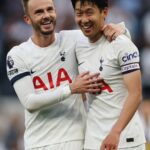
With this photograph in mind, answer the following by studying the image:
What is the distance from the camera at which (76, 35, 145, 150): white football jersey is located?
18.2 ft

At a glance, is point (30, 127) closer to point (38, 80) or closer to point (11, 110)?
point (38, 80)

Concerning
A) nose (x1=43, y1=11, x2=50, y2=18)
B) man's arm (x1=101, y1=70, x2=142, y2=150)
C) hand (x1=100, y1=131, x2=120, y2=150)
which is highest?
nose (x1=43, y1=11, x2=50, y2=18)

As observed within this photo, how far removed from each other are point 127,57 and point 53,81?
2.62 ft

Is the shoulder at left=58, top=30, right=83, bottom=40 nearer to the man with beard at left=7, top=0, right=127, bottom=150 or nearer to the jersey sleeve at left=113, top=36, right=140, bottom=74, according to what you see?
the man with beard at left=7, top=0, right=127, bottom=150

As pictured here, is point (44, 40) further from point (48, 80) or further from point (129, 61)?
point (129, 61)

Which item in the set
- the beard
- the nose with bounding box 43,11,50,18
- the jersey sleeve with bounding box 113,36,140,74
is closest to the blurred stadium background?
the beard

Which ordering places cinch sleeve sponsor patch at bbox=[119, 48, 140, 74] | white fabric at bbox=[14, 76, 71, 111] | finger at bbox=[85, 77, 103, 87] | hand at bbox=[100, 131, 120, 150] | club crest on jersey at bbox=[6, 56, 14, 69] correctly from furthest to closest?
club crest on jersey at bbox=[6, 56, 14, 69] < white fabric at bbox=[14, 76, 71, 111] < finger at bbox=[85, 77, 103, 87] < cinch sleeve sponsor patch at bbox=[119, 48, 140, 74] < hand at bbox=[100, 131, 120, 150]

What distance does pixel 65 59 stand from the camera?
19.8ft

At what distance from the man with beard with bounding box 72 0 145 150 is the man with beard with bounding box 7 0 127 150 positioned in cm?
25

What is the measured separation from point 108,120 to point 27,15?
1.17 meters

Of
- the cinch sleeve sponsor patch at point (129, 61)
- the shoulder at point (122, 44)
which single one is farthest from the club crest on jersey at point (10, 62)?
the cinch sleeve sponsor patch at point (129, 61)

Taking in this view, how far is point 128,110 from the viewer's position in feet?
17.7

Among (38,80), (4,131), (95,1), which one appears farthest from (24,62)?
(4,131)

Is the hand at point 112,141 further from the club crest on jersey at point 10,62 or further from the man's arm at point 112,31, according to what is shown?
the club crest on jersey at point 10,62
